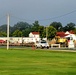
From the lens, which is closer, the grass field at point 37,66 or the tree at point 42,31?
the grass field at point 37,66

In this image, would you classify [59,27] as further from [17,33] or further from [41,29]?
[41,29]

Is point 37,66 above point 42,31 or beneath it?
beneath

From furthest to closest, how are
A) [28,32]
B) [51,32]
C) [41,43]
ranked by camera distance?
[28,32] < [51,32] < [41,43]

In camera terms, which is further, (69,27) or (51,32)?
(69,27)

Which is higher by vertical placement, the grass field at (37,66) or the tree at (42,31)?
the tree at (42,31)

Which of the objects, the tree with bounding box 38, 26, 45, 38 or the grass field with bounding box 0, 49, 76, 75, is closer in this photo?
the grass field with bounding box 0, 49, 76, 75

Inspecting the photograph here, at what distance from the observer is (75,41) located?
74.2m

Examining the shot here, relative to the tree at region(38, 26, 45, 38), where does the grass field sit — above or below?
below

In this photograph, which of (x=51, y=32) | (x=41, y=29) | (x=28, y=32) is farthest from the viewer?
(x=28, y=32)

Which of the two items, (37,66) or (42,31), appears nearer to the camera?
(37,66)

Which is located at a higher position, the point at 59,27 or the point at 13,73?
the point at 59,27

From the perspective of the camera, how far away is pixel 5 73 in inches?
650

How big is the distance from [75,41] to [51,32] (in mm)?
63500

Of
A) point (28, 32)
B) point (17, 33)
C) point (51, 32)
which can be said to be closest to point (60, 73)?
point (51, 32)
